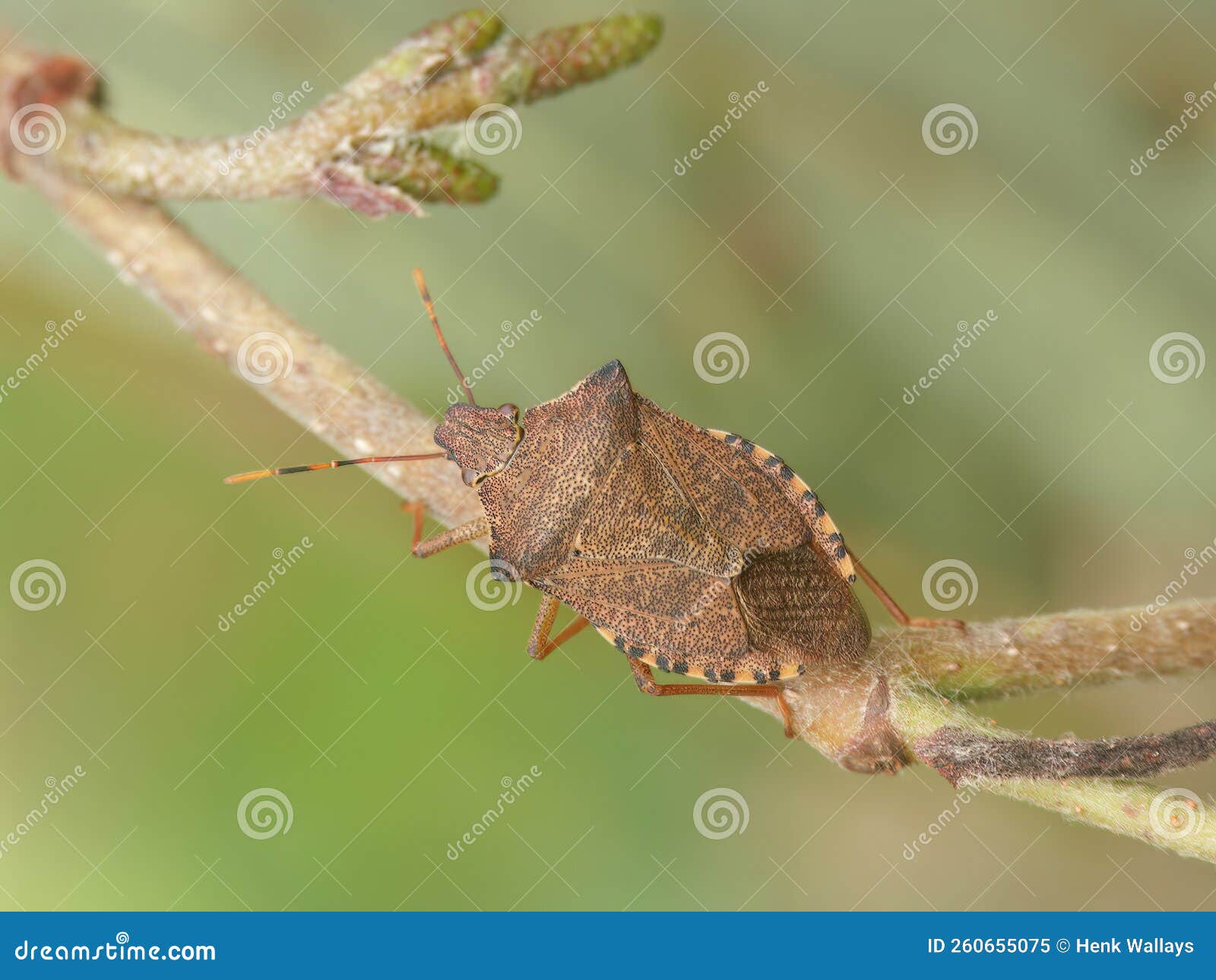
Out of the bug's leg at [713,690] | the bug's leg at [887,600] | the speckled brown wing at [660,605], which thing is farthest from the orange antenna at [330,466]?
the bug's leg at [887,600]

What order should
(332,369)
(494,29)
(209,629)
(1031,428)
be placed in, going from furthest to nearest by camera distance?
(1031,428) < (209,629) < (332,369) < (494,29)

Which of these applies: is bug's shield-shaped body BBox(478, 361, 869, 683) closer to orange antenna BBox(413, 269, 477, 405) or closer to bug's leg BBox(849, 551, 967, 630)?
bug's leg BBox(849, 551, 967, 630)

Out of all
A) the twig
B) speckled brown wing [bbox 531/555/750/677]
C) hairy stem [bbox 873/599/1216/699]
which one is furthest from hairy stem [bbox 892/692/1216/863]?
the twig

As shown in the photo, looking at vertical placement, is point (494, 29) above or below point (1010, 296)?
below

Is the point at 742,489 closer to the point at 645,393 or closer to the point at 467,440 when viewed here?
the point at 645,393

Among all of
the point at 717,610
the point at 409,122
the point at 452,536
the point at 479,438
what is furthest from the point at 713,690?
the point at 409,122

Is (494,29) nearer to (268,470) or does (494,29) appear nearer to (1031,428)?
(268,470)

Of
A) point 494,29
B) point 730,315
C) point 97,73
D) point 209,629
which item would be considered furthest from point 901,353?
point 97,73
